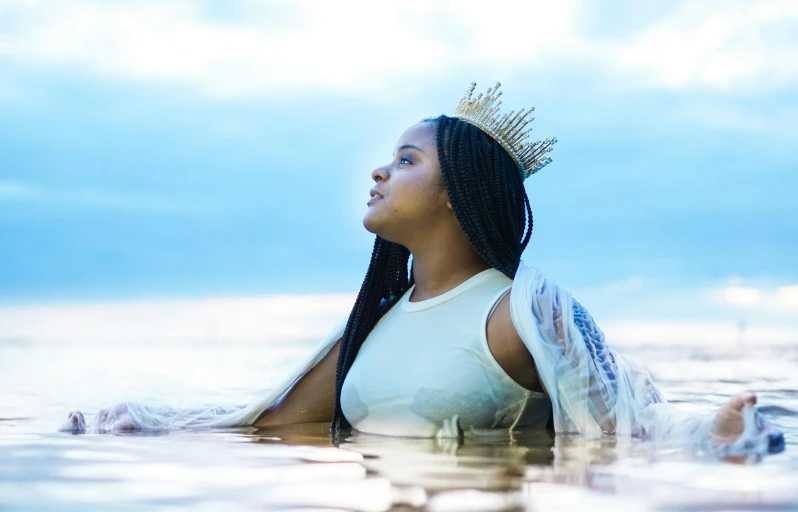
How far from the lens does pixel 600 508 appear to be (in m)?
1.91

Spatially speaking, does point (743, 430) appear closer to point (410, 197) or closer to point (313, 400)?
point (410, 197)

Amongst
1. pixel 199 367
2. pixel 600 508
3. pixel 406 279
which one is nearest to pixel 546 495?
pixel 600 508

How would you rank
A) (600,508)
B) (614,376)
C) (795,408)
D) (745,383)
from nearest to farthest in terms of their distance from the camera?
1. (600,508)
2. (614,376)
3. (795,408)
4. (745,383)

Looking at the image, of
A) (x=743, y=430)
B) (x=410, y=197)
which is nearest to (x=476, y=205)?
(x=410, y=197)


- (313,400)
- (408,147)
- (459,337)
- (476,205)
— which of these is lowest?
(313,400)

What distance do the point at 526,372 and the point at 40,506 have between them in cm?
188

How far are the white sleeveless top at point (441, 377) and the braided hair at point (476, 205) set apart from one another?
12 cm

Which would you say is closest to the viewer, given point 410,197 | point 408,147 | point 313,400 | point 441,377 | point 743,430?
point 743,430

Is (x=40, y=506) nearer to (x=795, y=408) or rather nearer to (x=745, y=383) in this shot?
(x=795, y=408)

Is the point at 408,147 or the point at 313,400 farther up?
the point at 408,147

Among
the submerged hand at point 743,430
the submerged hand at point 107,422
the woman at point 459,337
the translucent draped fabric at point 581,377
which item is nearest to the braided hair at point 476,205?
the woman at point 459,337

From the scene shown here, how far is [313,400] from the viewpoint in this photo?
162 inches

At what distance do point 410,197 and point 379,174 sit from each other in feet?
0.58

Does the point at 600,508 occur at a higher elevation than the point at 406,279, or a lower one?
lower
